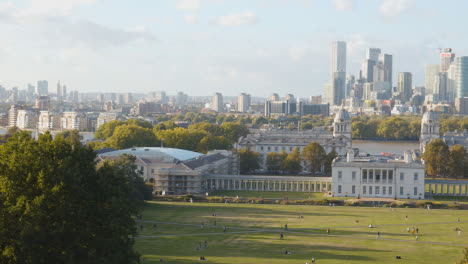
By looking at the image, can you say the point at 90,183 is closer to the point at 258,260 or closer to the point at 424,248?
the point at 258,260

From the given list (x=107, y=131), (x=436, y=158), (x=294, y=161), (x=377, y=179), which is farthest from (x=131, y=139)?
(x=436, y=158)

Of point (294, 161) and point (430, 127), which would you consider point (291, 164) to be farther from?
point (430, 127)

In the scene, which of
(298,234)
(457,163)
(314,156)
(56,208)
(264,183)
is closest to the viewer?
(56,208)

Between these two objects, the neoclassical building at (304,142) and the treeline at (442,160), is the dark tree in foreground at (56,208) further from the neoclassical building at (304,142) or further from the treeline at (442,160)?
the neoclassical building at (304,142)

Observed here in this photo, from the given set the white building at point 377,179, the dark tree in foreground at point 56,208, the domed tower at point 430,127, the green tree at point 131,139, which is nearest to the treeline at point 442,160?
the white building at point 377,179

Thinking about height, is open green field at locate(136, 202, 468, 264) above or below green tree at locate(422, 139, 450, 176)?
below

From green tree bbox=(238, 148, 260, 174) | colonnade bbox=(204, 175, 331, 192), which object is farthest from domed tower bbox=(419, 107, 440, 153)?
colonnade bbox=(204, 175, 331, 192)

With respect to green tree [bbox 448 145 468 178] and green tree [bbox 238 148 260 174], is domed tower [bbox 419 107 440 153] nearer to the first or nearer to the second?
green tree [bbox 448 145 468 178]
